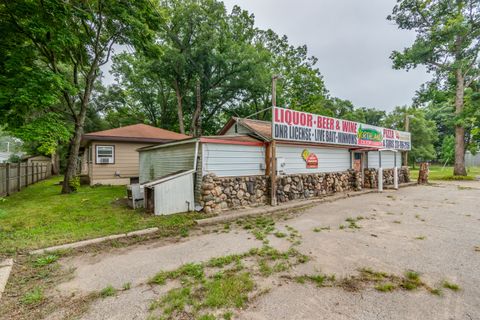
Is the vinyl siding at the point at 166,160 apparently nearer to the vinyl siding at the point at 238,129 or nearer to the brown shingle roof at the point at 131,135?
the brown shingle roof at the point at 131,135

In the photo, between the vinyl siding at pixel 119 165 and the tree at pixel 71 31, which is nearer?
the tree at pixel 71 31

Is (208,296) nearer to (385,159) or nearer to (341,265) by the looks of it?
(341,265)

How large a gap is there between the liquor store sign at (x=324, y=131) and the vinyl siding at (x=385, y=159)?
71 centimetres

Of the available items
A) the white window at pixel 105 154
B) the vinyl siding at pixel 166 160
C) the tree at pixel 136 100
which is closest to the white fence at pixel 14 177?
the white window at pixel 105 154

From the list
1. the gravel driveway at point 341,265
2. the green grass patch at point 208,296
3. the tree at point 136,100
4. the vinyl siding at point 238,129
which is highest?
the tree at point 136,100

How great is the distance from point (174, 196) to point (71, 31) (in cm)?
772

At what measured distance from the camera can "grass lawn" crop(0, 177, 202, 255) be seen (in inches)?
166

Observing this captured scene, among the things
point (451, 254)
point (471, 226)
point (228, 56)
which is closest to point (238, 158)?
point (451, 254)

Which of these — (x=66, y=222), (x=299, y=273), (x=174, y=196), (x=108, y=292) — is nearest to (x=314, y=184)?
(x=174, y=196)

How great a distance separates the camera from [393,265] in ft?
10.7

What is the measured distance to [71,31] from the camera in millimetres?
8164

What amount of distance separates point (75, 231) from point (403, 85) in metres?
29.0

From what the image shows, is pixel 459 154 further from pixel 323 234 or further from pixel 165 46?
pixel 165 46

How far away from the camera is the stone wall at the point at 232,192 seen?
6430 mm
